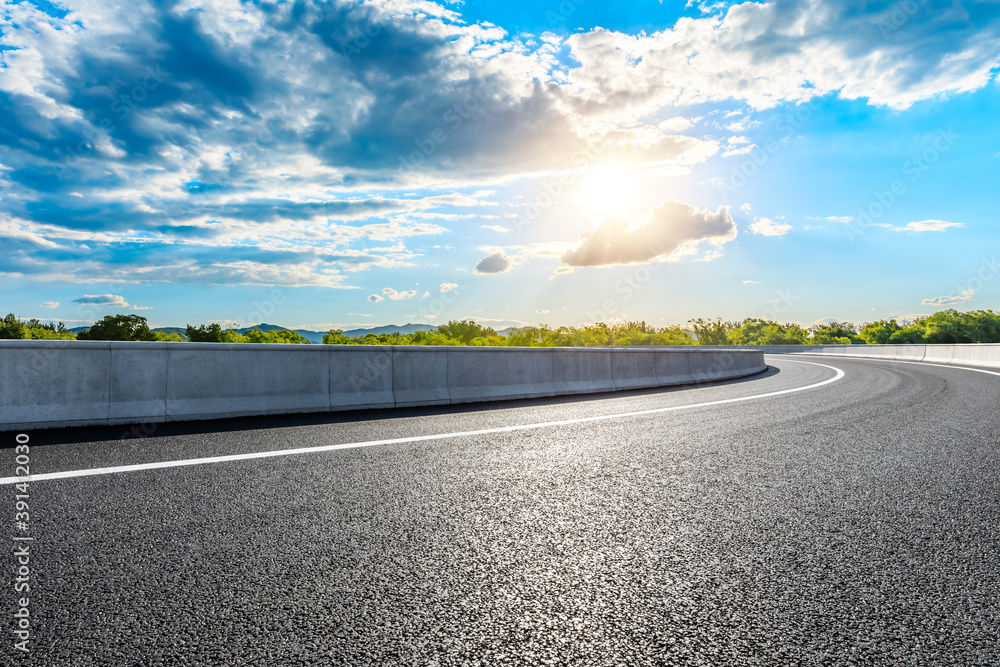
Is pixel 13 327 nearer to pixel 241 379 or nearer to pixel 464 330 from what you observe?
pixel 464 330

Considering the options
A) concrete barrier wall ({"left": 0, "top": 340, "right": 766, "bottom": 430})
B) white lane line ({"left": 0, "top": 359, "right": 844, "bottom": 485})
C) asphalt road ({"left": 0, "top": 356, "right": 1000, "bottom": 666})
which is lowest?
asphalt road ({"left": 0, "top": 356, "right": 1000, "bottom": 666})

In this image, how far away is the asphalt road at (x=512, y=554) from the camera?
235cm

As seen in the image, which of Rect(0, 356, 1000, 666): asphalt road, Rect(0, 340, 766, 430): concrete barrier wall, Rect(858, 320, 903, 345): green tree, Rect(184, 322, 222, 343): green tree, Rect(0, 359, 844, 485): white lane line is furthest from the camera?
Rect(858, 320, 903, 345): green tree

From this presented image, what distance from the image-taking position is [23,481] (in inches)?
188

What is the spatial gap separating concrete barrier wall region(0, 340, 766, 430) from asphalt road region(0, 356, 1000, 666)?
3.47 ft

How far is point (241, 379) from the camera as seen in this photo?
8.71 m

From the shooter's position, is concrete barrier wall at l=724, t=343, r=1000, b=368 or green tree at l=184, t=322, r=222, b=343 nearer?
concrete barrier wall at l=724, t=343, r=1000, b=368

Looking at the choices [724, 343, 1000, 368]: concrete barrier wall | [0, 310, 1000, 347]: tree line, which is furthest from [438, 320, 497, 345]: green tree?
[724, 343, 1000, 368]: concrete barrier wall

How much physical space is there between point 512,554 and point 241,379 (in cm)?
664

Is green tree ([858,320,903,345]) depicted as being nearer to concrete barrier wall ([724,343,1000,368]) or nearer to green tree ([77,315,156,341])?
concrete barrier wall ([724,343,1000,368])

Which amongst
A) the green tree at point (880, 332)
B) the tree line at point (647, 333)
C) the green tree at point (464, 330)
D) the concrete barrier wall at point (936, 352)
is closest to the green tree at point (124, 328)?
the tree line at point (647, 333)

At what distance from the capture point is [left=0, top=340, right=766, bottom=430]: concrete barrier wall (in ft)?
24.3

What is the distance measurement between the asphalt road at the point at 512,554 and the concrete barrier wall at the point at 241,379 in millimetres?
1058

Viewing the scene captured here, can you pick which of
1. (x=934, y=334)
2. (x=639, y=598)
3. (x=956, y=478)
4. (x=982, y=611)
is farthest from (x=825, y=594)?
(x=934, y=334)
